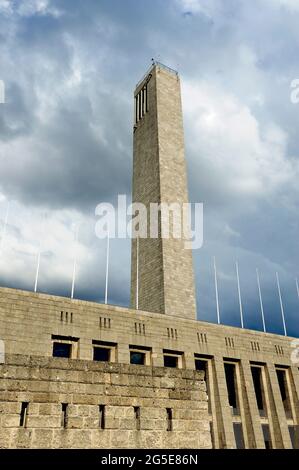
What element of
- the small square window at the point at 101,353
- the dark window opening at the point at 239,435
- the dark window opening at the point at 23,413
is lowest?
the dark window opening at the point at 23,413

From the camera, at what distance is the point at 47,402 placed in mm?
9773

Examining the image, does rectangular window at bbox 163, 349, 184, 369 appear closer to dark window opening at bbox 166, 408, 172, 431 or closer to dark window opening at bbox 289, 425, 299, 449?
dark window opening at bbox 289, 425, 299, 449

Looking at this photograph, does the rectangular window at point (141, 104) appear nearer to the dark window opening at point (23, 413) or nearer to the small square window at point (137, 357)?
the small square window at point (137, 357)

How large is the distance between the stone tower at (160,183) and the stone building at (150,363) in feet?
0.42

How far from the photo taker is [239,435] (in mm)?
31078

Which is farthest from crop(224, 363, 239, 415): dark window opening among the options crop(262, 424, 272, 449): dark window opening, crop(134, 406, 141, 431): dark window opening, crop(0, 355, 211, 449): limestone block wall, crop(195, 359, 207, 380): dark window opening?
crop(134, 406, 141, 431): dark window opening

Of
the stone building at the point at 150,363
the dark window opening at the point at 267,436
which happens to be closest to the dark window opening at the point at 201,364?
the stone building at the point at 150,363

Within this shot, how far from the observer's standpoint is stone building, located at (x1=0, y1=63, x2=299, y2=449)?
9.91m

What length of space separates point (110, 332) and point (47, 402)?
731 inches

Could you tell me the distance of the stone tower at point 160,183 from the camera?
37.4 metres

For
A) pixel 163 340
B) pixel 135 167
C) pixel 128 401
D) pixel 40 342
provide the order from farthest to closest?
pixel 135 167 → pixel 163 340 → pixel 40 342 → pixel 128 401

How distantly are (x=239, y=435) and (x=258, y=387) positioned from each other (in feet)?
15.9

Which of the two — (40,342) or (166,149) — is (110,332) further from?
(166,149)

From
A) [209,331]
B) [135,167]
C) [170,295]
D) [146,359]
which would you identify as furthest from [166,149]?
[146,359]
